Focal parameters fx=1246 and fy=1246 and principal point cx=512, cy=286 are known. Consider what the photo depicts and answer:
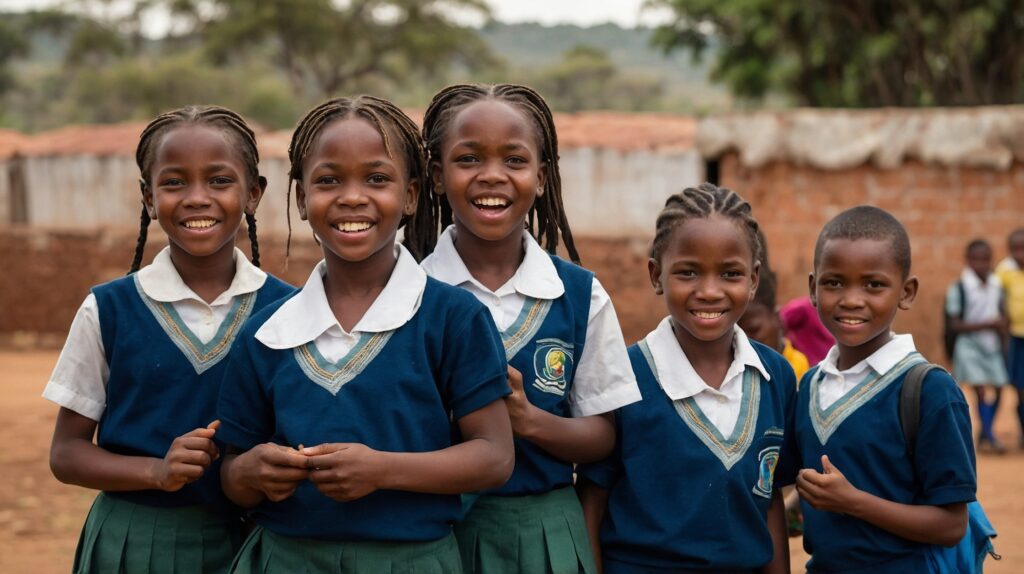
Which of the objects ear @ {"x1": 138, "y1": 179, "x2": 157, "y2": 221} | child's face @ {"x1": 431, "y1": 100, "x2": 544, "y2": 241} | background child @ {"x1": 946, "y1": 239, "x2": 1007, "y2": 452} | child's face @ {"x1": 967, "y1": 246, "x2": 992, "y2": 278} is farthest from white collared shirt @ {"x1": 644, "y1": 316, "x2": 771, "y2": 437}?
child's face @ {"x1": 967, "y1": 246, "x2": 992, "y2": 278}

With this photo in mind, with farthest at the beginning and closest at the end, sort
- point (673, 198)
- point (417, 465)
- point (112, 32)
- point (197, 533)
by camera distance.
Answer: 1. point (112, 32)
2. point (673, 198)
3. point (197, 533)
4. point (417, 465)

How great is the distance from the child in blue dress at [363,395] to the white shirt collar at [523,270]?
0.25 m

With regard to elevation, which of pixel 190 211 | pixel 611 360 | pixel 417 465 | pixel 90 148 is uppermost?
pixel 90 148

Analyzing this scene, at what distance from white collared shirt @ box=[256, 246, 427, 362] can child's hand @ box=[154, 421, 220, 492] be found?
0.21 m

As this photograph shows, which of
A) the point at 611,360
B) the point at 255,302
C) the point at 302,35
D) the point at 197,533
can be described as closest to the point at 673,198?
the point at 611,360

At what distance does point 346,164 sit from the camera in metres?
2.33

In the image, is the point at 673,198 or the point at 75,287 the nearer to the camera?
the point at 673,198

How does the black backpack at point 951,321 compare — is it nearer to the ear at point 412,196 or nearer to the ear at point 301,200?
the ear at point 412,196

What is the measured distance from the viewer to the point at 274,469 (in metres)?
2.12

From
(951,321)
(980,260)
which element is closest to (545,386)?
(951,321)

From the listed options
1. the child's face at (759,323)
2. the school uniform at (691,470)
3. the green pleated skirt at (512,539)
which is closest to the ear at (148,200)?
the green pleated skirt at (512,539)

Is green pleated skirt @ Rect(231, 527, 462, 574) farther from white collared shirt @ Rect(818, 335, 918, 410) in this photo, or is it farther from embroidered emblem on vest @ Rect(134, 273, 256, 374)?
white collared shirt @ Rect(818, 335, 918, 410)

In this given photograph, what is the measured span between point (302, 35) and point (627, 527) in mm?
27608

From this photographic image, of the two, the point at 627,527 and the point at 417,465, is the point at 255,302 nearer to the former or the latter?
the point at 417,465
